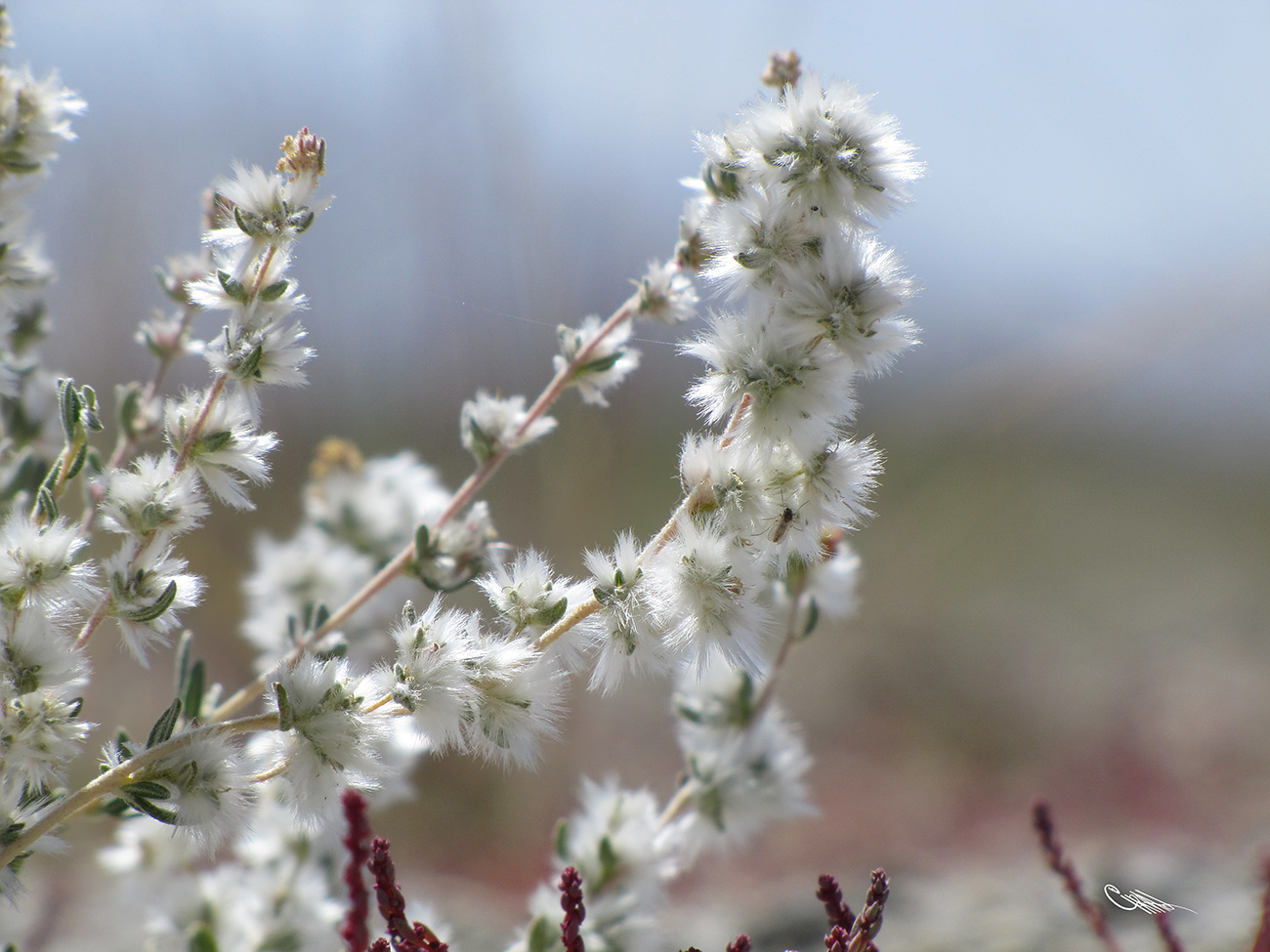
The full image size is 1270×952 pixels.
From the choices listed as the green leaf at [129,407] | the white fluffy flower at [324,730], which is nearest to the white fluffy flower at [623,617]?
the white fluffy flower at [324,730]

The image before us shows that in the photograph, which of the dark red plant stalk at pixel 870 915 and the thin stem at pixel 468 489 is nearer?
the dark red plant stalk at pixel 870 915

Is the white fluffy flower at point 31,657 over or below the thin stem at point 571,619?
below

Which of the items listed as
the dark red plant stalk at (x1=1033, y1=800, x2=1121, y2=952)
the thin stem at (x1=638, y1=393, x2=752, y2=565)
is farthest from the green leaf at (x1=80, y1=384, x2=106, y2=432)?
the dark red plant stalk at (x1=1033, y1=800, x2=1121, y2=952)

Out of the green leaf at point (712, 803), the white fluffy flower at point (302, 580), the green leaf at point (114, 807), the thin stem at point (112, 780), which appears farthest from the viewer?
the white fluffy flower at point (302, 580)

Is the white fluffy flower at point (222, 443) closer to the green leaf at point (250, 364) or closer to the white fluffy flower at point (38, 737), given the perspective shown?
the green leaf at point (250, 364)

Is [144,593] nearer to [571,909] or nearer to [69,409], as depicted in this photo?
[69,409]

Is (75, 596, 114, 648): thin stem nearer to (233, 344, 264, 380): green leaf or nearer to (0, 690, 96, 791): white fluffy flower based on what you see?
(0, 690, 96, 791): white fluffy flower
